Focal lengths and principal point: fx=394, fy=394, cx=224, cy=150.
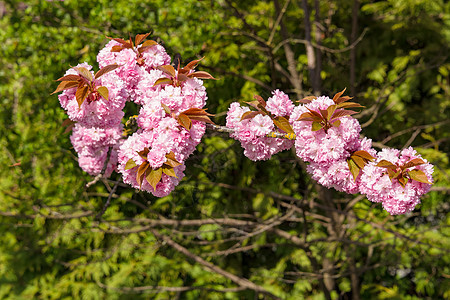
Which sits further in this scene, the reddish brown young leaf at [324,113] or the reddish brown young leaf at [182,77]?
the reddish brown young leaf at [182,77]

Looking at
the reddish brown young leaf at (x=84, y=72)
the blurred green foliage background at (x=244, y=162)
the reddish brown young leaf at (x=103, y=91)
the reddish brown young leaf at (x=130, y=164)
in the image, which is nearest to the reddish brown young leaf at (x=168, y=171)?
the reddish brown young leaf at (x=130, y=164)

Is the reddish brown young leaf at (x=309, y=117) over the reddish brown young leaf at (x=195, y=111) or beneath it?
over

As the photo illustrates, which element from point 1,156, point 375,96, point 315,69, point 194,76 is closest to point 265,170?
point 315,69

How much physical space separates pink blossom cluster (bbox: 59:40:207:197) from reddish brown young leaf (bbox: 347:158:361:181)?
1.72 feet

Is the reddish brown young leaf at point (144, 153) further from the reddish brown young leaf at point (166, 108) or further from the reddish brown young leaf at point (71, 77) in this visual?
the reddish brown young leaf at point (71, 77)

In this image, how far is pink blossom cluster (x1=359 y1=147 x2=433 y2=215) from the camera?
4.26ft

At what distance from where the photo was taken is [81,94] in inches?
56.0

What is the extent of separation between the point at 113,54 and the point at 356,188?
1.10 metres

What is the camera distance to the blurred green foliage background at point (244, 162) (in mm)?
2941

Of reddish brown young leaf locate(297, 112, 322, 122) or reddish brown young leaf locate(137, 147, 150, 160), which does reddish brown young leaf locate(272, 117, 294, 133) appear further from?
reddish brown young leaf locate(137, 147, 150, 160)

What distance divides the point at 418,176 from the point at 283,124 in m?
0.47

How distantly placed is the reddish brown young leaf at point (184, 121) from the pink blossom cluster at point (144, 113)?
0.7 inches

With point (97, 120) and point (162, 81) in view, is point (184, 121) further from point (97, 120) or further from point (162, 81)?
point (97, 120)

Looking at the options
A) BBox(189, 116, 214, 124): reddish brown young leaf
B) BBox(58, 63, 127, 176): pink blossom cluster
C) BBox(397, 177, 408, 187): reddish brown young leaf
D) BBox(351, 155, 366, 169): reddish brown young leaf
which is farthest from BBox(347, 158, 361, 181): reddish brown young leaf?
BBox(58, 63, 127, 176): pink blossom cluster
